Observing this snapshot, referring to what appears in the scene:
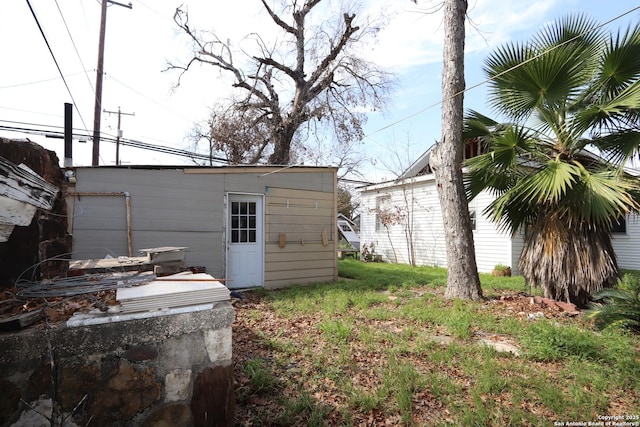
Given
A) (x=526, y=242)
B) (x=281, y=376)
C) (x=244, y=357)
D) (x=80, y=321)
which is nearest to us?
(x=80, y=321)

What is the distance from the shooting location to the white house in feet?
33.7

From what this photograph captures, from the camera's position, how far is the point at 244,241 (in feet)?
24.8

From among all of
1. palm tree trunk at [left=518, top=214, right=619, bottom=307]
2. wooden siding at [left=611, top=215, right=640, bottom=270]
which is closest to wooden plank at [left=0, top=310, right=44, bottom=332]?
palm tree trunk at [left=518, top=214, right=619, bottom=307]

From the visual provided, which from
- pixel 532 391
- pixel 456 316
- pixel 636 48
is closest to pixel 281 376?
pixel 532 391

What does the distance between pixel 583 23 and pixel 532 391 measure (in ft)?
18.5

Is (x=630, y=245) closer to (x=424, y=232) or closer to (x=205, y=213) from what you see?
(x=424, y=232)

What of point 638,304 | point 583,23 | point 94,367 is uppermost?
point 583,23

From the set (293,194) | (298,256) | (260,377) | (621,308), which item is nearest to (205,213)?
(293,194)

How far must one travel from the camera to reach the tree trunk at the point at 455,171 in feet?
19.3

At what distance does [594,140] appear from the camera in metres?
5.14

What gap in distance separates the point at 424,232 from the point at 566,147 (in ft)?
23.6

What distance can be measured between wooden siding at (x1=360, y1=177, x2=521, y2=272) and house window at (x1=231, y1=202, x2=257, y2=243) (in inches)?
262

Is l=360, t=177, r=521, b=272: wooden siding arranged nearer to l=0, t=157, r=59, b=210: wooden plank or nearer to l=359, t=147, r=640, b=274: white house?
l=359, t=147, r=640, b=274: white house

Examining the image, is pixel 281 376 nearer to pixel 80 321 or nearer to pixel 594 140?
pixel 80 321
